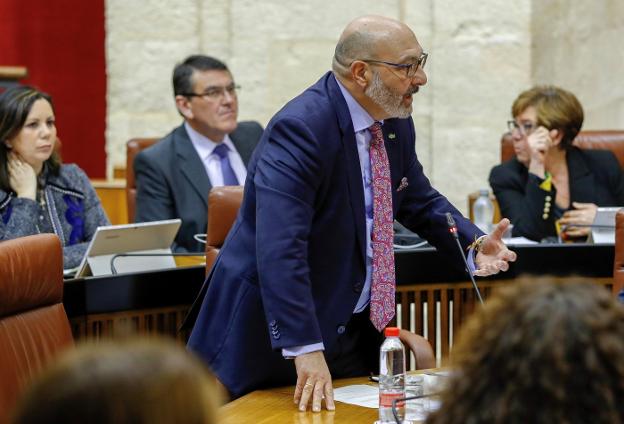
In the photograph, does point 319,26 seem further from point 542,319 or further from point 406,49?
point 542,319

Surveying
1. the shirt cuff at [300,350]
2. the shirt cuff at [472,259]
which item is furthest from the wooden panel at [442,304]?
the shirt cuff at [300,350]

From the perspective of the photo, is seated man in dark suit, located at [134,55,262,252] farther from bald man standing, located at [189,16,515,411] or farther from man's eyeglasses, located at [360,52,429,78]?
man's eyeglasses, located at [360,52,429,78]

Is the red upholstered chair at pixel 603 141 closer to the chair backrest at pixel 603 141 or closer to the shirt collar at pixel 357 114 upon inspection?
the chair backrest at pixel 603 141

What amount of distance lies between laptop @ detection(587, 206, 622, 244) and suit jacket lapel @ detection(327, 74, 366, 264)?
162cm

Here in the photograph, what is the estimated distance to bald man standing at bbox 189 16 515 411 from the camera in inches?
96.7

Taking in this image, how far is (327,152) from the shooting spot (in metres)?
2.55

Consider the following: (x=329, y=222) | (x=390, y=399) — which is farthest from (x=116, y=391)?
(x=329, y=222)

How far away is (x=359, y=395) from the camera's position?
7.79 feet

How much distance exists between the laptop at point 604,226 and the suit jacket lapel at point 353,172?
5.30 feet

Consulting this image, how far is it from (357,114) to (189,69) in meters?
2.54

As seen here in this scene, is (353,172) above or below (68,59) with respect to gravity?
below

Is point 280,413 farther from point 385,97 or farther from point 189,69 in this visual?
point 189,69

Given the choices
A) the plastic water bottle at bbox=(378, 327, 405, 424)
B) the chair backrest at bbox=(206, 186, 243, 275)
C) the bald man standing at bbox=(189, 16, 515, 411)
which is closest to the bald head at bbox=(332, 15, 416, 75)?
the bald man standing at bbox=(189, 16, 515, 411)

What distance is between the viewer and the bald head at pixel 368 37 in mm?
2633
